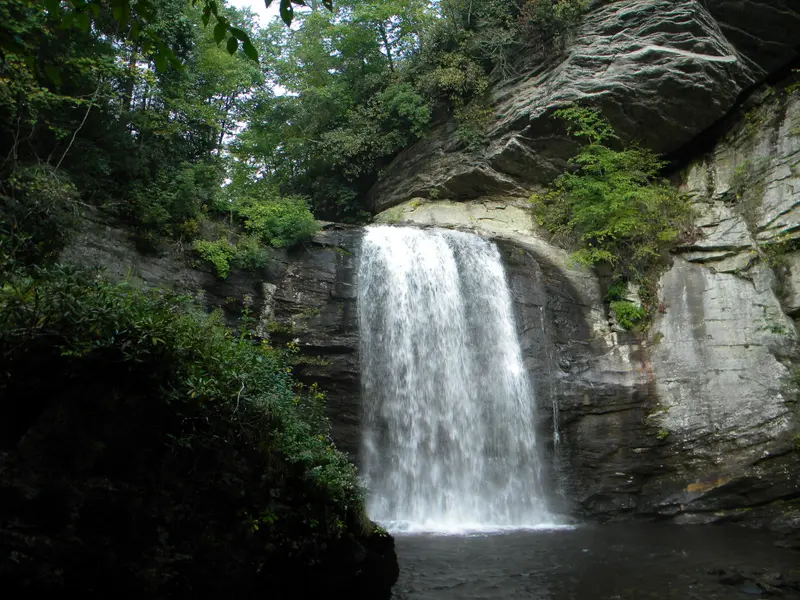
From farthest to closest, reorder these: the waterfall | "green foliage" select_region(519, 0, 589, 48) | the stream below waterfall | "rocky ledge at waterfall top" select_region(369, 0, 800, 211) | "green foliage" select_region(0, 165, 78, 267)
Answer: "green foliage" select_region(519, 0, 589, 48) → "rocky ledge at waterfall top" select_region(369, 0, 800, 211) → the waterfall → "green foliage" select_region(0, 165, 78, 267) → the stream below waterfall

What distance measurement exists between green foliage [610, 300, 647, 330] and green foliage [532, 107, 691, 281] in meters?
0.87

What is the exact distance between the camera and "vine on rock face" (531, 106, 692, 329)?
13.7 m

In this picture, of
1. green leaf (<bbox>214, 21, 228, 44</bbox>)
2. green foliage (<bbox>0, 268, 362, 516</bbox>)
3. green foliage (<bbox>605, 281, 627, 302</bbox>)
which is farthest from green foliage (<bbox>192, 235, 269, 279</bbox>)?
green leaf (<bbox>214, 21, 228, 44</bbox>)

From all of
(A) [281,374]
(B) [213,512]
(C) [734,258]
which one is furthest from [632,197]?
(B) [213,512]

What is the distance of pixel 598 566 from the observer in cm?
740

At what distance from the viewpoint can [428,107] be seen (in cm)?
1762

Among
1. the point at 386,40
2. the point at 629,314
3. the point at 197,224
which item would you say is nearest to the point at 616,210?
the point at 629,314

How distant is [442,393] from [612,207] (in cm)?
629

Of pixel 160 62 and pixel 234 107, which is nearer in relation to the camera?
pixel 160 62

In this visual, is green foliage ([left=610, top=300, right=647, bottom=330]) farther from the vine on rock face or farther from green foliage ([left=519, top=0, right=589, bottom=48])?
green foliage ([left=519, top=0, right=589, bottom=48])

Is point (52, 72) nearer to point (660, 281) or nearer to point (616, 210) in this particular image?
point (660, 281)

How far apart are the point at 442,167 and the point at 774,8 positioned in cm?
885

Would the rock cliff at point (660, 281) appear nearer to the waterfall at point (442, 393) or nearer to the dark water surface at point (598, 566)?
Answer: the waterfall at point (442, 393)

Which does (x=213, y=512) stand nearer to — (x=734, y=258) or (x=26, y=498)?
(x=26, y=498)
